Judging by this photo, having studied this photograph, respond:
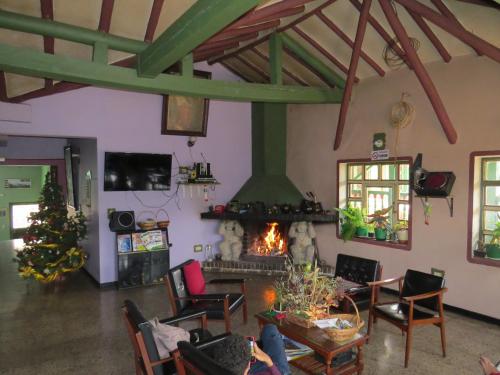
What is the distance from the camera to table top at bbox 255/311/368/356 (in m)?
3.05

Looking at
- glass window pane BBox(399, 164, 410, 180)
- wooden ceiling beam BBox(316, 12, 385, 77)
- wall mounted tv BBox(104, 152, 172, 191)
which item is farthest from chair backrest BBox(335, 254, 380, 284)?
wall mounted tv BBox(104, 152, 172, 191)

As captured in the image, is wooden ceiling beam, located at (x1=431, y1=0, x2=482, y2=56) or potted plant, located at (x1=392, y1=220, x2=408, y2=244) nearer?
wooden ceiling beam, located at (x1=431, y1=0, x2=482, y2=56)

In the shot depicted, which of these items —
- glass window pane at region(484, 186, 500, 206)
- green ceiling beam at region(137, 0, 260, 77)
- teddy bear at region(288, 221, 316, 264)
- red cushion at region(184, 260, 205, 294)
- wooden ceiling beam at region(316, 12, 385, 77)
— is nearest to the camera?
green ceiling beam at region(137, 0, 260, 77)

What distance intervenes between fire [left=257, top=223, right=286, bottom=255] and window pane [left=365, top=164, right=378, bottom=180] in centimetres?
198

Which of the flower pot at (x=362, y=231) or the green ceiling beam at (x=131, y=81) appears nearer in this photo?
the green ceiling beam at (x=131, y=81)

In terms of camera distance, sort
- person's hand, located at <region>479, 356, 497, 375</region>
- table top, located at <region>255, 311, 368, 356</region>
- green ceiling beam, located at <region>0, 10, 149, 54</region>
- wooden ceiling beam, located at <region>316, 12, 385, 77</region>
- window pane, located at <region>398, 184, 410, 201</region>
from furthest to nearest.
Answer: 1. window pane, located at <region>398, 184, 410, 201</region>
2. wooden ceiling beam, located at <region>316, 12, 385, 77</region>
3. green ceiling beam, located at <region>0, 10, 149, 54</region>
4. table top, located at <region>255, 311, 368, 356</region>
5. person's hand, located at <region>479, 356, 497, 375</region>

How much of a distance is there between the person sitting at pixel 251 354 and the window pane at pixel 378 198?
4057 mm

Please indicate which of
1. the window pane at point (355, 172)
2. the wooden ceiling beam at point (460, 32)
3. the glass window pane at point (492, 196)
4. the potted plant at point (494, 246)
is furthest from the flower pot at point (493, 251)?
the window pane at point (355, 172)

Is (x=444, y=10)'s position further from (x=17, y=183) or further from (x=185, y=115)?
(x=17, y=183)

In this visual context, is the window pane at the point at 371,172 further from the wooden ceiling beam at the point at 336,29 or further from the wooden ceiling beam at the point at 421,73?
the wooden ceiling beam at the point at 336,29

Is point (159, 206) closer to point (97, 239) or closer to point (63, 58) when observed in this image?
point (97, 239)

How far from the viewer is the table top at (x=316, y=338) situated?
3055 mm

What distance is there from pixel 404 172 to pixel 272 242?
2816mm

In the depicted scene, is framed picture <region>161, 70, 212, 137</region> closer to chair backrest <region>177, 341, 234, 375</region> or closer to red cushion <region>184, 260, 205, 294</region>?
red cushion <region>184, 260, 205, 294</region>
